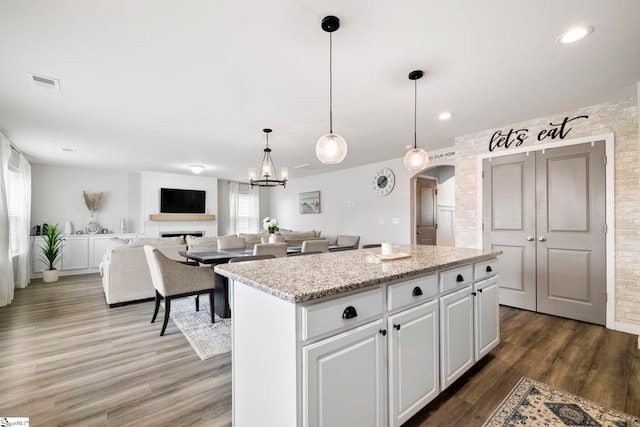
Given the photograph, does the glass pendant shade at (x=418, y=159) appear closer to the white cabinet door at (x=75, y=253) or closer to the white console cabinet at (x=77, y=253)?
the white console cabinet at (x=77, y=253)

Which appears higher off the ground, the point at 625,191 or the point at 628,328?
the point at 625,191

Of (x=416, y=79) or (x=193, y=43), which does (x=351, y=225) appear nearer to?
(x=416, y=79)

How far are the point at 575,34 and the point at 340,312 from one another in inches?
97.2

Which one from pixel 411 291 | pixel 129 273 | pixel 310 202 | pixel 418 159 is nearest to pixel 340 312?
pixel 411 291

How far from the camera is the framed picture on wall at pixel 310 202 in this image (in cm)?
789

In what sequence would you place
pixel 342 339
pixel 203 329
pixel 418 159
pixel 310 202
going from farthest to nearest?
1. pixel 310 202
2. pixel 203 329
3. pixel 418 159
4. pixel 342 339

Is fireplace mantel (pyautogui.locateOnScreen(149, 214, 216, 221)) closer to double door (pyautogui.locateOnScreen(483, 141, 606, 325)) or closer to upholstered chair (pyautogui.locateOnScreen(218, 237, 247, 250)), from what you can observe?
upholstered chair (pyautogui.locateOnScreen(218, 237, 247, 250))

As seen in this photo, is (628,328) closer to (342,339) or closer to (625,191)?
(625,191)

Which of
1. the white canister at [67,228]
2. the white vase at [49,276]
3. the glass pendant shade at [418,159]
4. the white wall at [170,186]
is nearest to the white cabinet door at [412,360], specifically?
the glass pendant shade at [418,159]

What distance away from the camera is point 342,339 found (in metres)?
1.26

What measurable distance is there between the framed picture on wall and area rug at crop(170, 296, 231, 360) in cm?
445

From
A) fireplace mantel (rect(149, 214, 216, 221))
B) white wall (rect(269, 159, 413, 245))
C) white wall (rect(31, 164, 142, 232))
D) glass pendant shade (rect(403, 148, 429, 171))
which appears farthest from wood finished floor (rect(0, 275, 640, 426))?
fireplace mantel (rect(149, 214, 216, 221))

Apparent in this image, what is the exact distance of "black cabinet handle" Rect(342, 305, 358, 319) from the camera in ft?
4.17

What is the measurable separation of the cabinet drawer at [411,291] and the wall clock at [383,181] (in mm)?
4314
